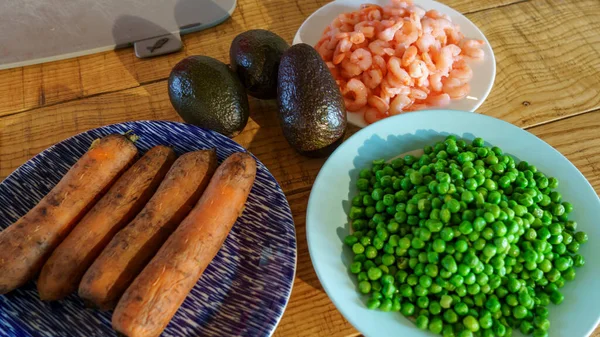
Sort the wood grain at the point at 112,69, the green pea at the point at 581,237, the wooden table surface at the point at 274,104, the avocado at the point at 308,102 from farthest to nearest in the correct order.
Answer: the wood grain at the point at 112,69
the wooden table surface at the point at 274,104
the avocado at the point at 308,102
the green pea at the point at 581,237

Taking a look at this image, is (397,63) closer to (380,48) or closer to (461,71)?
(380,48)

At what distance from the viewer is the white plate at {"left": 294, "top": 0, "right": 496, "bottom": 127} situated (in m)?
1.44

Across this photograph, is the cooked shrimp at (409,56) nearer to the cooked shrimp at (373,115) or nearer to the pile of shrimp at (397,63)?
the pile of shrimp at (397,63)

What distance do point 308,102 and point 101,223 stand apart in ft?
2.01

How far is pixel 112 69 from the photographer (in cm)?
168

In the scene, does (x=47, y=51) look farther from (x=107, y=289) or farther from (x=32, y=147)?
(x=107, y=289)

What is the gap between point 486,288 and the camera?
39.6 inches

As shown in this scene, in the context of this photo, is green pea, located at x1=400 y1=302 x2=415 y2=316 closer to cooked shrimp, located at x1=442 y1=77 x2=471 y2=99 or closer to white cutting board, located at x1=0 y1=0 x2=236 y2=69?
cooked shrimp, located at x1=442 y1=77 x2=471 y2=99

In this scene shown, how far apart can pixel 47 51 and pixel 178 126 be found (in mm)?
758

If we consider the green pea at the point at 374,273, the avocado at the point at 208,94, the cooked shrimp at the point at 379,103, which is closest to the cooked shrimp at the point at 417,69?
the cooked shrimp at the point at 379,103

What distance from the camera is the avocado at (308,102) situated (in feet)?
4.00

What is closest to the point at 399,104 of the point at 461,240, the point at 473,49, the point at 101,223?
the point at 473,49

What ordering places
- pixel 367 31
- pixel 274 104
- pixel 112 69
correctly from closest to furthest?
pixel 367 31 < pixel 274 104 < pixel 112 69

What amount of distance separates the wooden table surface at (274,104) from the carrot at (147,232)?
1.00 ft
